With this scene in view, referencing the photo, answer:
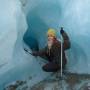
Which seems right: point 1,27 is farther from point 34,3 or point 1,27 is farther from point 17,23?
point 34,3

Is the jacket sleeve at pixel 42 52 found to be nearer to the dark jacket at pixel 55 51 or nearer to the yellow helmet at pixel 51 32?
the dark jacket at pixel 55 51

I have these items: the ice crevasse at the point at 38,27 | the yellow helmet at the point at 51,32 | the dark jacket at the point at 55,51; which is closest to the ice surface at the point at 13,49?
the ice crevasse at the point at 38,27

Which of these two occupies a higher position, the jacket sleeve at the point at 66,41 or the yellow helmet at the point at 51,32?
the yellow helmet at the point at 51,32

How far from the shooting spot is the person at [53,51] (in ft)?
10.9

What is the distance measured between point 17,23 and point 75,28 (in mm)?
495

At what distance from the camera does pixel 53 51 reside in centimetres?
341

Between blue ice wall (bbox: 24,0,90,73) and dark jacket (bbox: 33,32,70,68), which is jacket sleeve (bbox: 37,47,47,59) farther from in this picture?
blue ice wall (bbox: 24,0,90,73)

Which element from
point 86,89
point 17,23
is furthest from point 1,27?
point 86,89

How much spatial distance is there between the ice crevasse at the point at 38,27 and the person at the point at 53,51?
3.4 inches

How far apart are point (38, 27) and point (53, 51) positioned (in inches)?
12.0

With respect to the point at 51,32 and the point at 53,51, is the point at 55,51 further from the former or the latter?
the point at 51,32

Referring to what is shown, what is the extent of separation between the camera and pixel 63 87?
326cm

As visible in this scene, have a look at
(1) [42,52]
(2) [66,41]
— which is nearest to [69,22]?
(2) [66,41]

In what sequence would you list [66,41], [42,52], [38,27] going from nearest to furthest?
1. [66,41]
2. [42,52]
3. [38,27]
